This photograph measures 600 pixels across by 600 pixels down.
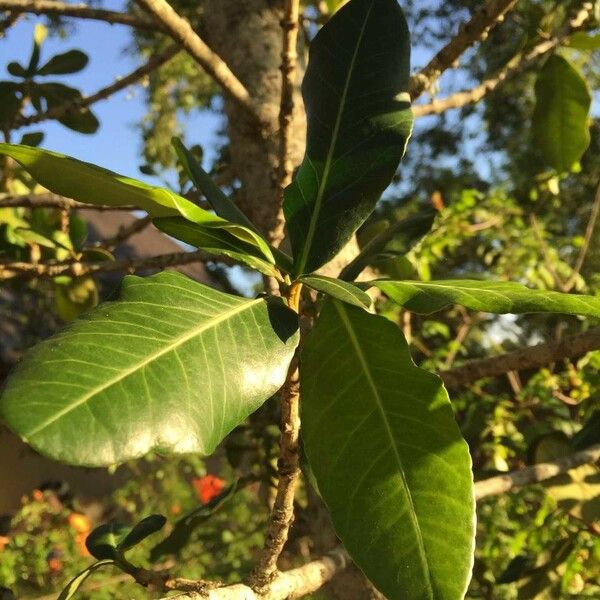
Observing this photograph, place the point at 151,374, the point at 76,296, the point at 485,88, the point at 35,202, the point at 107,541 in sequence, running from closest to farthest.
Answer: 1. the point at 151,374
2. the point at 107,541
3. the point at 35,202
4. the point at 485,88
5. the point at 76,296

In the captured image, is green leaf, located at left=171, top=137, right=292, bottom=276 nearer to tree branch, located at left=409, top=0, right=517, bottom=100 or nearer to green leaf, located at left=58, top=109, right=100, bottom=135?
tree branch, located at left=409, top=0, right=517, bottom=100

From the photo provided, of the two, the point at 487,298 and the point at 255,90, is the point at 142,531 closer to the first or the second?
the point at 487,298

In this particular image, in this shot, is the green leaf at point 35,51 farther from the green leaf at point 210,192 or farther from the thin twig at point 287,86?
the green leaf at point 210,192

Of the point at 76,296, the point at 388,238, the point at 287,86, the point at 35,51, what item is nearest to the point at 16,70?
the point at 35,51

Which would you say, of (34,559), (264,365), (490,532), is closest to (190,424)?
(264,365)

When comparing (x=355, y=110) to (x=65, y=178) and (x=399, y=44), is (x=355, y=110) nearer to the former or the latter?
(x=399, y=44)

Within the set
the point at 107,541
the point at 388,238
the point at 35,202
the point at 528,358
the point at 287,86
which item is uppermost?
the point at 287,86

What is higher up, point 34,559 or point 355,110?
point 355,110

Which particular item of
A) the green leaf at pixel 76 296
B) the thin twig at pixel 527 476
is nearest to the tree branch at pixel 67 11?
the green leaf at pixel 76 296
